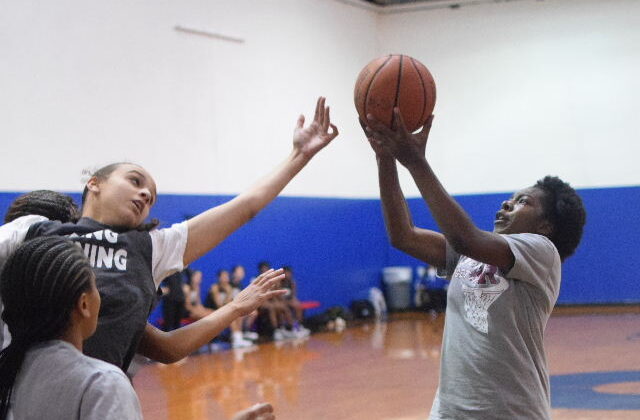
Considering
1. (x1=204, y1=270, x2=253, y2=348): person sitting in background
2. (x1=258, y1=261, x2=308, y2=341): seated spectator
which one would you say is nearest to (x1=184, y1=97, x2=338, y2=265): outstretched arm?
(x1=204, y1=270, x2=253, y2=348): person sitting in background

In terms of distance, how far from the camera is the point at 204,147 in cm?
1163

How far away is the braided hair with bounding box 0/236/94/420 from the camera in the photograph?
165 cm

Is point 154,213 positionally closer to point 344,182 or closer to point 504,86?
point 344,182

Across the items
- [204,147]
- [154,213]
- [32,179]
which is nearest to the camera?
[32,179]

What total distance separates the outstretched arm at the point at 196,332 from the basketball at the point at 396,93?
75 cm

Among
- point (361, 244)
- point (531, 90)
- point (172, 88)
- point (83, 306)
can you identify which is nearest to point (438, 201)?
point (83, 306)

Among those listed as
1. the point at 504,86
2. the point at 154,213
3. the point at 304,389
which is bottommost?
the point at 304,389

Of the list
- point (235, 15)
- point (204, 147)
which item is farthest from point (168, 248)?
point (235, 15)

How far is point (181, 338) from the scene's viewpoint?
7.87 feet

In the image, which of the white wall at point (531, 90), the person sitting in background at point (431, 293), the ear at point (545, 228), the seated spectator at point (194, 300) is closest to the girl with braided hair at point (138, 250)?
the ear at point (545, 228)

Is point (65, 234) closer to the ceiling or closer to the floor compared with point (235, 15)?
closer to the floor

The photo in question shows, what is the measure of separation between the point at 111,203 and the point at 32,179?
7.65 metres

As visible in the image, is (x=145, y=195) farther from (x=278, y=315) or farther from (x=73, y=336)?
(x=278, y=315)

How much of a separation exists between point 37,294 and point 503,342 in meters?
1.49
